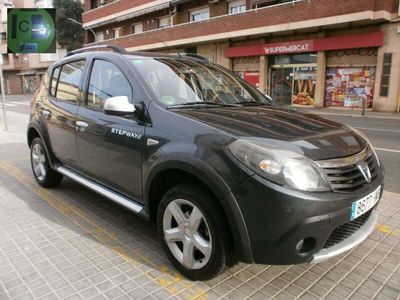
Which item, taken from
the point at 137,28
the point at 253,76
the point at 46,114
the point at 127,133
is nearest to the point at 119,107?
the point at 127,133

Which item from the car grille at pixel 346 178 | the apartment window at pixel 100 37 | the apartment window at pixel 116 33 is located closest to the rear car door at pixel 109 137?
the car grille at pixel 346 178

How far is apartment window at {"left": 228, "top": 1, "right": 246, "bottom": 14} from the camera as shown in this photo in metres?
23.2

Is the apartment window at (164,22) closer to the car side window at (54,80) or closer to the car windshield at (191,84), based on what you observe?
the car side window at (54,80)

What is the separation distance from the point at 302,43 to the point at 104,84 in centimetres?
1842

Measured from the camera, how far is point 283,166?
2.26 m

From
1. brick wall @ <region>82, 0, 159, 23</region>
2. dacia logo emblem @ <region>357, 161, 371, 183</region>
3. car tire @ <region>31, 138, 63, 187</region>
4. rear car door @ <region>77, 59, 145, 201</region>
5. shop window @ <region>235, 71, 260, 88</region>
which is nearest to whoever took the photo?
dacia logo emblem @ <region>357, 161, 371, 183</region>

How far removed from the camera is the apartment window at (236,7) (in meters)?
23.2

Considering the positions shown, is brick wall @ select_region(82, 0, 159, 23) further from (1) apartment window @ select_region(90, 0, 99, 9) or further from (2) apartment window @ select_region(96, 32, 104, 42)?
(2) apartment window @ select_region(96, 32, 104, 42)

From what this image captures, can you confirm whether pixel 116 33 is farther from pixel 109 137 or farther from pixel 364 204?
pixel 364 204

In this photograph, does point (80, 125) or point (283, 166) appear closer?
point (283, 166)

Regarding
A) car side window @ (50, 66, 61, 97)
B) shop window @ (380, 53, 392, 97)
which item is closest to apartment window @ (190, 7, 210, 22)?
shop window @ (380, 53, 392, 97)

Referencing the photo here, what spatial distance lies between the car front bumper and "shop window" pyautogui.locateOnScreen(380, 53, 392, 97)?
17.4 metres

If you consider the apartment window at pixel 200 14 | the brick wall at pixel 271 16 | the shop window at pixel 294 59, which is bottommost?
the shop window at pixel 294 59

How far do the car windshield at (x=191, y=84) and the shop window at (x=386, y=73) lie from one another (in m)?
15.9
